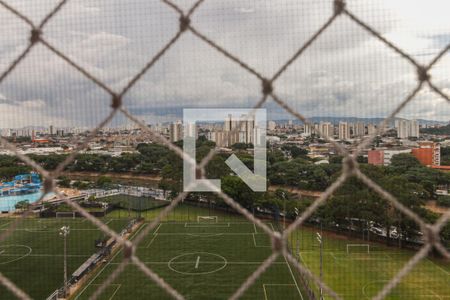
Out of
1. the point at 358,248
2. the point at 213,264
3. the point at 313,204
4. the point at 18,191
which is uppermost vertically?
the point at 313,204

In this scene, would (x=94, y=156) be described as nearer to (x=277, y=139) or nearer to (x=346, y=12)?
(x=277, y=139)

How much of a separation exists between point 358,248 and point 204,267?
2744 millimetres

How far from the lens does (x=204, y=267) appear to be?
629cm

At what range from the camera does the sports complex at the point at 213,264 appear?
5309mm

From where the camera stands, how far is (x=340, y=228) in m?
7.54

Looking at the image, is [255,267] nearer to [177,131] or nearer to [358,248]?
[358,248]

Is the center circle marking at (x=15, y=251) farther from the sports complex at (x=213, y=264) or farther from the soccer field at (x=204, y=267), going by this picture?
the soccer field at (x=204, y=267)

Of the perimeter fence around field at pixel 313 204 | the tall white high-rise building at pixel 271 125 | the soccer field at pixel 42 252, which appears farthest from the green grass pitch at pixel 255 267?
the perimeter fence around field at pixel 313 204

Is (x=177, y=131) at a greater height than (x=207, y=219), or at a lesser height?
greater

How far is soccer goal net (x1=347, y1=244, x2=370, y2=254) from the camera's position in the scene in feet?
21.9

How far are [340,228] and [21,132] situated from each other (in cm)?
579

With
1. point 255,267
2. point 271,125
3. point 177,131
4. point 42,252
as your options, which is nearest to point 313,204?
point 177,131

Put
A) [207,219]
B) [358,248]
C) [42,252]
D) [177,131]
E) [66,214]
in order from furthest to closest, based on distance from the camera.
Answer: [66,214] → [207,219] → [42,252] → [358,248] → [177,131]

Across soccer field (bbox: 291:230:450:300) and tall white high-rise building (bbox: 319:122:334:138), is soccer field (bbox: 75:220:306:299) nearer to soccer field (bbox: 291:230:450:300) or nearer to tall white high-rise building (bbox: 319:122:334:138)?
soccer field (bbox: 291:230:450:300)
